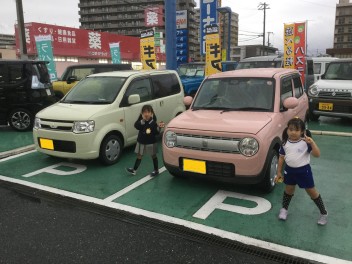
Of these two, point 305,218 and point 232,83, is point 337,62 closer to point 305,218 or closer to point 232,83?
point 232,83

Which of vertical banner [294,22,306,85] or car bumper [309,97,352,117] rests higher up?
vertical banner [294,22,306,85]

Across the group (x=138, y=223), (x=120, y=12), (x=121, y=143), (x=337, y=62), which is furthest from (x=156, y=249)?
(x=120, y=12)

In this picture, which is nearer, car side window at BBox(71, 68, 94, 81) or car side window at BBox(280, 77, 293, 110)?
car side window at BBox(280, 77, 293, 110)

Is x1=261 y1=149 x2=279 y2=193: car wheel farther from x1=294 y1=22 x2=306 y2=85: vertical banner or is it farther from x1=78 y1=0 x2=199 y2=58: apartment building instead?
x1=78 y1=0 x2=199 y2=58: apartment building

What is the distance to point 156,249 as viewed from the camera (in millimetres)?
3018

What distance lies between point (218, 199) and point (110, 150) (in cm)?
227

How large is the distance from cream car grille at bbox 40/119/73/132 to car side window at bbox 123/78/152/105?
1.15 metres

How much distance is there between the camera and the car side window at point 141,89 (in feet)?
19.3

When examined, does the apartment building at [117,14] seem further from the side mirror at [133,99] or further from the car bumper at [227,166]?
the car bumper at [227,166]

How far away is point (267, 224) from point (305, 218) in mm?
471

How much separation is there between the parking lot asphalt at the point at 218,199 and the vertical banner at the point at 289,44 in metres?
6.55

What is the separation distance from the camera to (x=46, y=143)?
17.5ft

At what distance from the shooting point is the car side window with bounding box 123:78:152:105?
5883 millimetres

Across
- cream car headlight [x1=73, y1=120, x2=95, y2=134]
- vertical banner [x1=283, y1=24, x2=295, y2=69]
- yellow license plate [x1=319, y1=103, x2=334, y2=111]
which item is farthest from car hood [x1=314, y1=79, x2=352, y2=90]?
cream car headlight [x1=73, y1=120, x2=95, y2=134]
